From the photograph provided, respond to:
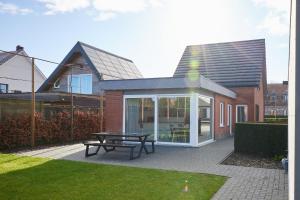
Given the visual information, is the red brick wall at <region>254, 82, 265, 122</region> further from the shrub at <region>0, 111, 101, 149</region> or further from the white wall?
the white wall

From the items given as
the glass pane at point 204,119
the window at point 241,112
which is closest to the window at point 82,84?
the window at point 241,112

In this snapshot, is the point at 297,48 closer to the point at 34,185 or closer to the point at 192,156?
the point at 34,185

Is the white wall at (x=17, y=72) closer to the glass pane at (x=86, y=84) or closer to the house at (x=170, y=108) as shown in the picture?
the glass pane at (x=86, y=84)

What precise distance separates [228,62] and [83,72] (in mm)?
11933

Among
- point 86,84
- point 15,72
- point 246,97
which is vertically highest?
point 15,72

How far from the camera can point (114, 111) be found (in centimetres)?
1686

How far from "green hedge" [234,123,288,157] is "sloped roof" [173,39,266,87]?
1176cm

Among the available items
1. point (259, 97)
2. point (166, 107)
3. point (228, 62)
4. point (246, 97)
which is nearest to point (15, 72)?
point (228, 62)

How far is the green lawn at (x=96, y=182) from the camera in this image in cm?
673

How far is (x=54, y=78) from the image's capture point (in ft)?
91.4

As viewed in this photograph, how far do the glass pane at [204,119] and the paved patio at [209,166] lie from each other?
2305 millimetres

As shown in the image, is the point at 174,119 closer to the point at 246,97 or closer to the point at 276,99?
the point at 246,97

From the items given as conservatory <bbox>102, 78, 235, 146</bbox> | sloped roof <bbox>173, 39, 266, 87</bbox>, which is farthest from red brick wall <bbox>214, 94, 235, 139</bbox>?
sloped roof <bbox>173, 39, 266, 87</bbox>

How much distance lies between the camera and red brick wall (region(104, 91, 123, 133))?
1669cm
